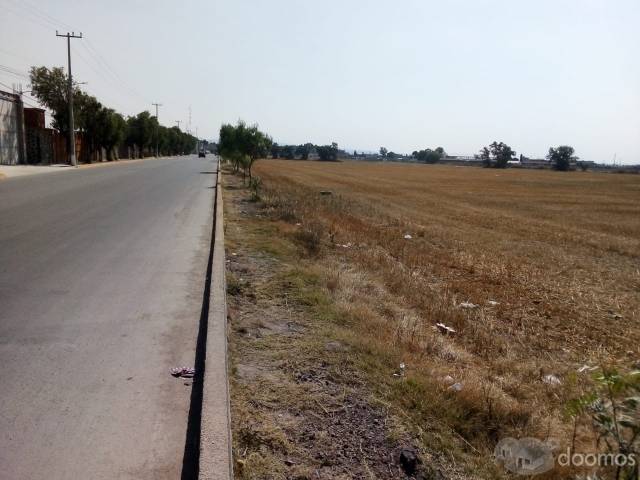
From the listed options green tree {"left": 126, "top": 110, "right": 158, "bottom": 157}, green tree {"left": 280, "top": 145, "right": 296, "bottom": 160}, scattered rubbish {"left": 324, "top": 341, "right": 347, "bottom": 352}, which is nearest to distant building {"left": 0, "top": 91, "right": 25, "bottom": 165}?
green tree {"left": 126, "top": 110, "right": 158, "bottom": 157}

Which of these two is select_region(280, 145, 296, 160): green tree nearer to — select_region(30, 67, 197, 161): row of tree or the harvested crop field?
select_region(30, 67, 197, 161): row of tree

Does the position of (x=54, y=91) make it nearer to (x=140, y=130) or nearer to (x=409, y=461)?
(x=140, y=130)

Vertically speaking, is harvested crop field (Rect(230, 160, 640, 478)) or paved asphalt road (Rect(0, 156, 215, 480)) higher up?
paved asphalt road (Rect(0, 156, 215, 480))

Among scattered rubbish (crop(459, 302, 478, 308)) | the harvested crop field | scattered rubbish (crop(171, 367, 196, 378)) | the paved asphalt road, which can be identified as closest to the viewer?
the paved asphalt road

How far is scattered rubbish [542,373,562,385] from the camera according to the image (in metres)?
5.23

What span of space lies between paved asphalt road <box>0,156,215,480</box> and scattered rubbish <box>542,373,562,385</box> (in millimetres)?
3446

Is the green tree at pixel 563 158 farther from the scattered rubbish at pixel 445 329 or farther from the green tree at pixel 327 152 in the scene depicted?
the scattered rubbish at pixel 445 329

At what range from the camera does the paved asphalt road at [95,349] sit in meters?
3.22

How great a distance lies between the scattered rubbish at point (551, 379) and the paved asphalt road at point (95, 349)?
136 inches

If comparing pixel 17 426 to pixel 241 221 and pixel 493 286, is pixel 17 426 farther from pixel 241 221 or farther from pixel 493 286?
pixel 241 221

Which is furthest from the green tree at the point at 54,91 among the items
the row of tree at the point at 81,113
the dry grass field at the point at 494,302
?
the dry grass field at the point at 494,302

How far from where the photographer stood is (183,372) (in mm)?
4441

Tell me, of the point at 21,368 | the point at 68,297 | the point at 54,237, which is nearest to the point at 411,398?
the point at 21,368

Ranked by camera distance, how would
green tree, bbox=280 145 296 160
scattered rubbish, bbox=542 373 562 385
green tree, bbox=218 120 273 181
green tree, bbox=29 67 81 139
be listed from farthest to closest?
green tree, bbox=280 145 296 160, green tree, bbox=29 67 81 139, green tree, bbox=218 120 273 181, scattered rubbish, bbox=542 373 562 385
